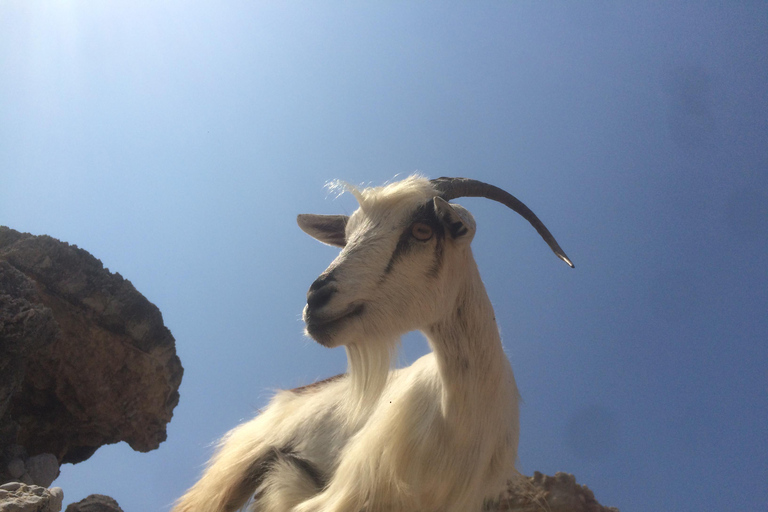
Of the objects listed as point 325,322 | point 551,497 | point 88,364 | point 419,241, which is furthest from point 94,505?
point 551,497

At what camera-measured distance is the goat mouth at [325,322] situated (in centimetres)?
147

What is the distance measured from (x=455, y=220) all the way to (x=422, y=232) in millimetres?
114

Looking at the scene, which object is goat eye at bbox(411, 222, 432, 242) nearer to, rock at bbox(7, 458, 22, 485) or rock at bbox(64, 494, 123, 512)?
rock at bbox(64, 494, 123, 512)

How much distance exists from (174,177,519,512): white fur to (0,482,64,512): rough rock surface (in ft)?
2.47

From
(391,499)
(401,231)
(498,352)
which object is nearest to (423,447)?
(391,499)

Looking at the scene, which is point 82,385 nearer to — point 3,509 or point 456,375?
point 3,509

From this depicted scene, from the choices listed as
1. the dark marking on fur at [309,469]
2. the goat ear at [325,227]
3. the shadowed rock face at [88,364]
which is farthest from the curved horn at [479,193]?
the shadowed rock face at [88,364]

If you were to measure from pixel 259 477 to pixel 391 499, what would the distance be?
771 millimetres

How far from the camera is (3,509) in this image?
4.04 feet

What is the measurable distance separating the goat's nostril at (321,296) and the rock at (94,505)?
1168 mm

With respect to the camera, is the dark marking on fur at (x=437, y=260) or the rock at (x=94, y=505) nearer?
the dark marking on fur at (x=437, y=260)

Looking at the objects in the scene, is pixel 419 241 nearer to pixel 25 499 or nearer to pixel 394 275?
pixel 394 275

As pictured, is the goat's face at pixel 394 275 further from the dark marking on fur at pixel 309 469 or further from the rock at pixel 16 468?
the rock at pixel 16 468

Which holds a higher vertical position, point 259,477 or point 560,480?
point 560,480
